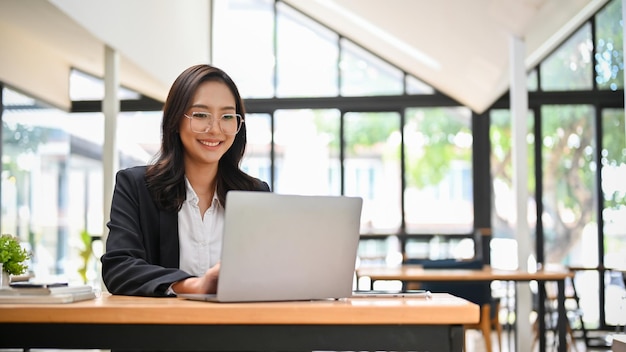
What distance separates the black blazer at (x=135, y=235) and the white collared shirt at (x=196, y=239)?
2 cm

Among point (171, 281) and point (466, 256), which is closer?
point (171, 281)

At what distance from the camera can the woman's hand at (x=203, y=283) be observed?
189 centimetres

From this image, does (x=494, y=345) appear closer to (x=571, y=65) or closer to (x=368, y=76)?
(x=571, y=65)

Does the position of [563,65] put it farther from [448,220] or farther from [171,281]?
[171,281]

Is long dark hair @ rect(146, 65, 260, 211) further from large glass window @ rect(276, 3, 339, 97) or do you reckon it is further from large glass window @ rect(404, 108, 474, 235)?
large glass window @ rect(276, 3, 339, 97)

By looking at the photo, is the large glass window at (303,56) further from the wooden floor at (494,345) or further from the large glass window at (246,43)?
the wooden floor at (494,345)

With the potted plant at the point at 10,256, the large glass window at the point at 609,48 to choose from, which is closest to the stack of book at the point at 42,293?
the potted plant at the point at 10,256

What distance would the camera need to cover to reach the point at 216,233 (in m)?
2.27

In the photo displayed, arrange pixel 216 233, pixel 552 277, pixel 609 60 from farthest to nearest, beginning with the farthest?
1. pixel 609 60
2. pixel 552 277
3. pixel 216 233

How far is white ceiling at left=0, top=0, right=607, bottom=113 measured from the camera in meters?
6.37

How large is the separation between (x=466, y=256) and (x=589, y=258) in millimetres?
1339

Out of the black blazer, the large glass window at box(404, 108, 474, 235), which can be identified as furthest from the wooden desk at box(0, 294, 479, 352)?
the large glass window at box(404, 108, 474, 235)

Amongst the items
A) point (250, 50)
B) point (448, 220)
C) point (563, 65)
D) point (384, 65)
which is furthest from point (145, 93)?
point (563, 65)

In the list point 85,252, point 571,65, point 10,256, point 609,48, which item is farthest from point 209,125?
point 571,65
